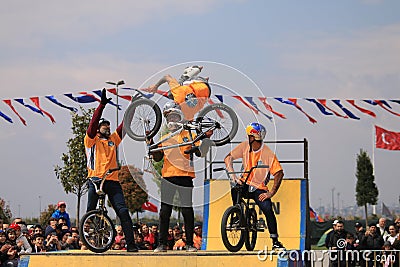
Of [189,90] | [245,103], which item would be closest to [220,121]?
[245,103]

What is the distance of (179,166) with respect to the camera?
404 inches

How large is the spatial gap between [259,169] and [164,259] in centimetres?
194

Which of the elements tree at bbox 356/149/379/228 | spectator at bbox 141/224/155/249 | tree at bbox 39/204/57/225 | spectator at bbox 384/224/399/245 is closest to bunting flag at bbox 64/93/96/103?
spectator at bbox 141/224/155/249

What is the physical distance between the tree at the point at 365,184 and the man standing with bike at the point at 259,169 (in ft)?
154

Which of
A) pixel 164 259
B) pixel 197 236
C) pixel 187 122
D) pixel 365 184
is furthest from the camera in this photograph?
pixel 365 184

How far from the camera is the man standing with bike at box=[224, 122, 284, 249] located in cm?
1059

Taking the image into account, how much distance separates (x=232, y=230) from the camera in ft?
34.5

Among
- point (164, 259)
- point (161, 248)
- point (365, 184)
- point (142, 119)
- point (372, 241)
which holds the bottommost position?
point (164, 259)

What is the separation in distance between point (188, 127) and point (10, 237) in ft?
16.2

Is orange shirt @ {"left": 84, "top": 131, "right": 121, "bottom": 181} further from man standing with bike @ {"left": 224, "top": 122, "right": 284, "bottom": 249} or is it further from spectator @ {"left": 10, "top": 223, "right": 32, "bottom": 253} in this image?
spectator @ {"left": 10, "top": 223, "right": 32, "bottom": 253}

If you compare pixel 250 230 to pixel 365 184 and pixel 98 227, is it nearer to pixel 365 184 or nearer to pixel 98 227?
pixel 98 227

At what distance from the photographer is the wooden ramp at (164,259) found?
955 cm

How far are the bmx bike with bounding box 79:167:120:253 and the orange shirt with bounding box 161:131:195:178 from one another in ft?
2.56

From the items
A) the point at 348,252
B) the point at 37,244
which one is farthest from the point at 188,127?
the point at 348,252
